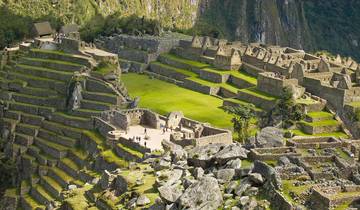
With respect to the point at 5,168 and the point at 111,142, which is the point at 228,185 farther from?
the point at 5,168

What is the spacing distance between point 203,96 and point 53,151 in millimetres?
23286

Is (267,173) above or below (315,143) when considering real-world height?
above

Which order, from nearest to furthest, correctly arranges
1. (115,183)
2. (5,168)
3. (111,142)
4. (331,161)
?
1. (331,161)
2. (115,183)
3. (111,142)
4. (5,168)

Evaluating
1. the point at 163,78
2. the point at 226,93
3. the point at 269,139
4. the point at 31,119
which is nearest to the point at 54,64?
the point at 31,119

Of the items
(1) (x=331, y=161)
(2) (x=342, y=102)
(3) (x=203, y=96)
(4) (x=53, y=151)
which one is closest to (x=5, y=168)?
(4) (x=53, y=151)

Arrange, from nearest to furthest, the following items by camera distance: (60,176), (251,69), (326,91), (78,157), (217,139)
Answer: (217,139) < (60,176) < (78,157) < (326,91) < (251,69)

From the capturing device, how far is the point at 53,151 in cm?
6850

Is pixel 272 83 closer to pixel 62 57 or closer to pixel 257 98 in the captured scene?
pixel 257 98

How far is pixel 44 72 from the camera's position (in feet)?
259

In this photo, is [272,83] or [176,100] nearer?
[272,83]

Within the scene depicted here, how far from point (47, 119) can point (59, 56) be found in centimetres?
1001

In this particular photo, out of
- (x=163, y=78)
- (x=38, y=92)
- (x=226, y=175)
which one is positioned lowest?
(x=163, y=78)

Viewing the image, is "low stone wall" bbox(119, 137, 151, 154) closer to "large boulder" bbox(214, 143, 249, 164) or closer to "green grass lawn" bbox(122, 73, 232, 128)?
"green grass lawn" bbox(122, 73, 232, 128)

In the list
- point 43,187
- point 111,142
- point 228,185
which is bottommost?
point 43,187
